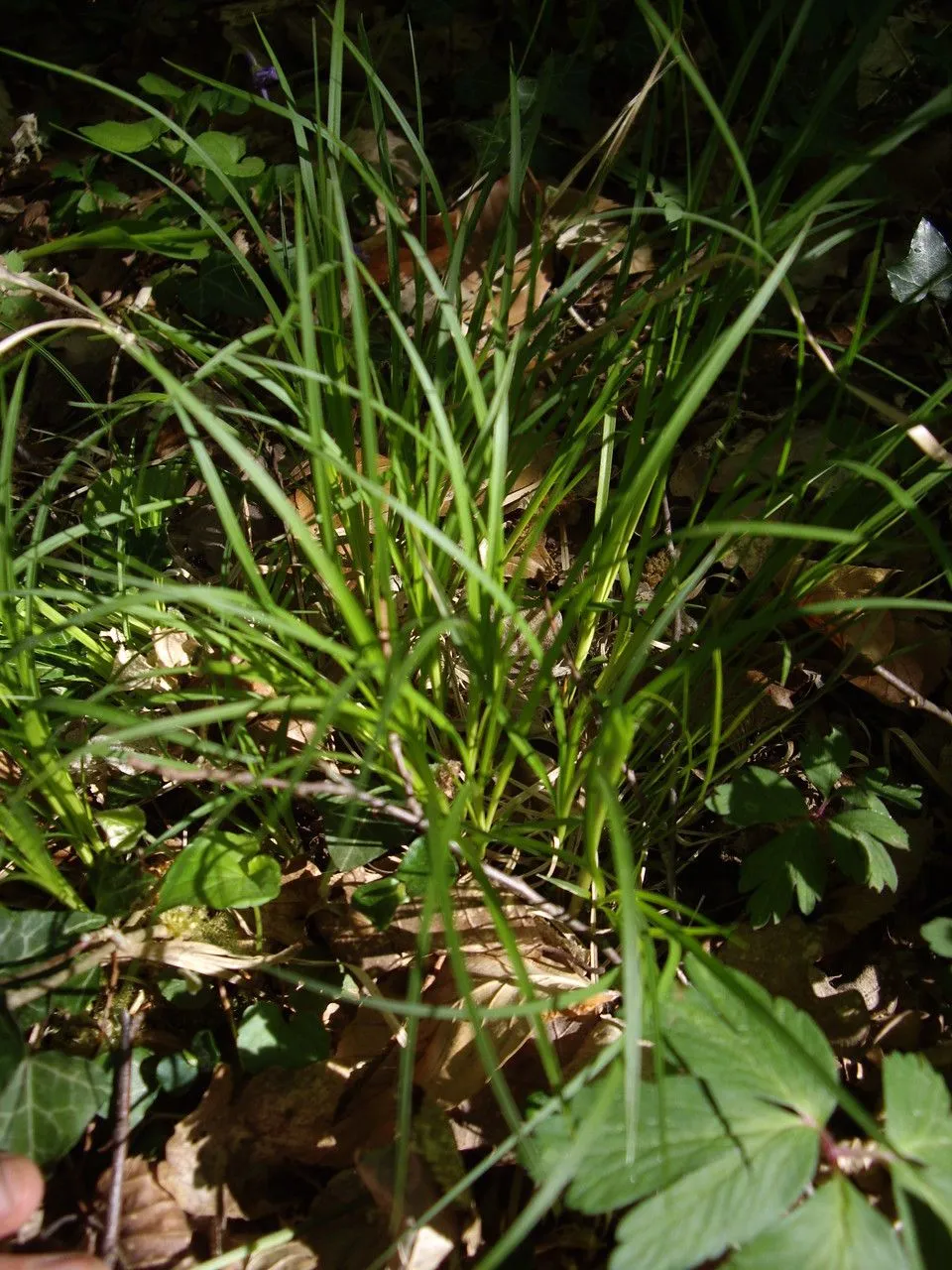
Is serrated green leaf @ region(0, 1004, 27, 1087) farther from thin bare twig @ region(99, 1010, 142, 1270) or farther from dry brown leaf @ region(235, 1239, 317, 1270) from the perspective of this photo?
dry brown leaf @ region(235, 1239, 317, 1270)

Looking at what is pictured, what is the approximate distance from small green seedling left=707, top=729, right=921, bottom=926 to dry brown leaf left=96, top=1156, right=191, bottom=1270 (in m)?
0.69

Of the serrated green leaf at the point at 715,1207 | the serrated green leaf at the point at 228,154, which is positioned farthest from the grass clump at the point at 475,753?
the serrated green leaf at the point at 228,154

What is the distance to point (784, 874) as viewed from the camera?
1.02 meters

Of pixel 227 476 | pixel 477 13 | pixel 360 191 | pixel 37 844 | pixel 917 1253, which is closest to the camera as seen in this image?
pixel 917 1253

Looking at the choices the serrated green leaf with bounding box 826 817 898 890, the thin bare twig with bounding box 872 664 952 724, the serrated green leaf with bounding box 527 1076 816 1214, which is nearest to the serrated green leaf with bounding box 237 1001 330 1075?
the serrated green leaf with bounding box 527 1076 816 1214

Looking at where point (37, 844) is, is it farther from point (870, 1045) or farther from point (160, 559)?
point (870, 1045)

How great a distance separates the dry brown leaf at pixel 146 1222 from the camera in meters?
0.91

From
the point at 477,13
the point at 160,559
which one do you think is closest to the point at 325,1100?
the point at 160,559

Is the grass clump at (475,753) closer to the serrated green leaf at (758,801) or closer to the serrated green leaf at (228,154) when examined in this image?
the serrated green leaf at (758,801)

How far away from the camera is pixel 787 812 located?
1.01 meters

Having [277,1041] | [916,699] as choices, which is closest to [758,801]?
[916,699]

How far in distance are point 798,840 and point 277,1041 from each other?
2.05 feet

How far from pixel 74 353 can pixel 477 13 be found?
1208 mm

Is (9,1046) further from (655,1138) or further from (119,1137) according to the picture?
(655,1138)
